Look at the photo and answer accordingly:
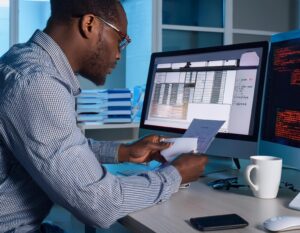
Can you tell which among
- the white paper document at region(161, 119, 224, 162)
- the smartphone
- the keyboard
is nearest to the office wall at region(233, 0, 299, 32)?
the white paper document at region(161, 119, 224, 162)

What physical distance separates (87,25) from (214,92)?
20.4 inches

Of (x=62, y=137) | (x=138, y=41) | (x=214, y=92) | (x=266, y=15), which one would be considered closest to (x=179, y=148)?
(x=214, y=92)

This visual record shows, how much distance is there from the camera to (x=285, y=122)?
114cm

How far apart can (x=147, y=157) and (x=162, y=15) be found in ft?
7.16

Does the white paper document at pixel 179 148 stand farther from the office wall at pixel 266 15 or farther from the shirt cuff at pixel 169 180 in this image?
the office wall at pixel 266 15

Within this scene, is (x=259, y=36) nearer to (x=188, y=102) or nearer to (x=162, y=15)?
(x=162, y=15)

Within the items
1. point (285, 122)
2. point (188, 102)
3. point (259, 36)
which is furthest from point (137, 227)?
point (259, 36)

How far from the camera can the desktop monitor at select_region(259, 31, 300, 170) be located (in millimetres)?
1098

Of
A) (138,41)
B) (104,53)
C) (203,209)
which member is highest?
(138,41)

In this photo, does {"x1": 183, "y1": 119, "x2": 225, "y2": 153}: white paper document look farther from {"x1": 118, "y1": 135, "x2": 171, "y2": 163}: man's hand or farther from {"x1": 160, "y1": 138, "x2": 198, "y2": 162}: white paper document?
{"x1": 118, "y1": 135, "x2": 171, "y2": 163}: man's hand

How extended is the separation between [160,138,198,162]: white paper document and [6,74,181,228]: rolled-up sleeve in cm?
30

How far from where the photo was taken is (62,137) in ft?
2.71

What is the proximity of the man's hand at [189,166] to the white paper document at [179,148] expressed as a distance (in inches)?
2.2

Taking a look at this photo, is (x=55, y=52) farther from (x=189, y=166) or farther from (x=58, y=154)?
(x=189, y=166)
